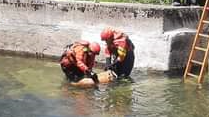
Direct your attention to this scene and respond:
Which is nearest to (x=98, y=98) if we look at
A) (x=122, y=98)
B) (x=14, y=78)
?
(x=122, y=98)

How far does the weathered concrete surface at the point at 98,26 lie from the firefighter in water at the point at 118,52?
0.79 meters

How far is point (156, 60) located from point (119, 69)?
104cm

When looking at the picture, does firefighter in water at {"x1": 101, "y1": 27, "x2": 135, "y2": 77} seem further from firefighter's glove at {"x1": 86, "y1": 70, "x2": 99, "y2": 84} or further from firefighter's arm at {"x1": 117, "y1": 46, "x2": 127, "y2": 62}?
firefighter's glove at {"x1": 86, "y1": 70, "x2": 99, "y2": 84}

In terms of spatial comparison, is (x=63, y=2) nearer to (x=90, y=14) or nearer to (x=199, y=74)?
(x=90, y=14)

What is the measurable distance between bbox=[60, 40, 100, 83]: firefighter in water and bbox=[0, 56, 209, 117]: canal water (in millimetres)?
296

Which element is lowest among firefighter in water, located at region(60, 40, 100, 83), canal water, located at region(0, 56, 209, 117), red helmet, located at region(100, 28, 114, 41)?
canal water, located at region(0, 56, 209, 117)

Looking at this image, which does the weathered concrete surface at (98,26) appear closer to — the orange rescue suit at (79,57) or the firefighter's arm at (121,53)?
the firefighter's arm at (121,53)

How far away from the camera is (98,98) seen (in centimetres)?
996

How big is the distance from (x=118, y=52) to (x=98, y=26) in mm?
1878

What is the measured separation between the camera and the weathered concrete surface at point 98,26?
38.4ft

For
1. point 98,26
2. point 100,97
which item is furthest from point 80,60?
point 98,26

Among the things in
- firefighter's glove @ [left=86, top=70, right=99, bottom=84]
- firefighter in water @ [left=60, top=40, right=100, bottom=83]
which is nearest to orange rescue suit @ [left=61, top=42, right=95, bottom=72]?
firefighter in water @ [left=60, top=40, right=100, bottom=83]

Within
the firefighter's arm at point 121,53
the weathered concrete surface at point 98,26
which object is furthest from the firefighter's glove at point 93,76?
the weathered concrete surface at point 98,26

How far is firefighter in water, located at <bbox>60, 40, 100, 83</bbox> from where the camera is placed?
1061 cm
